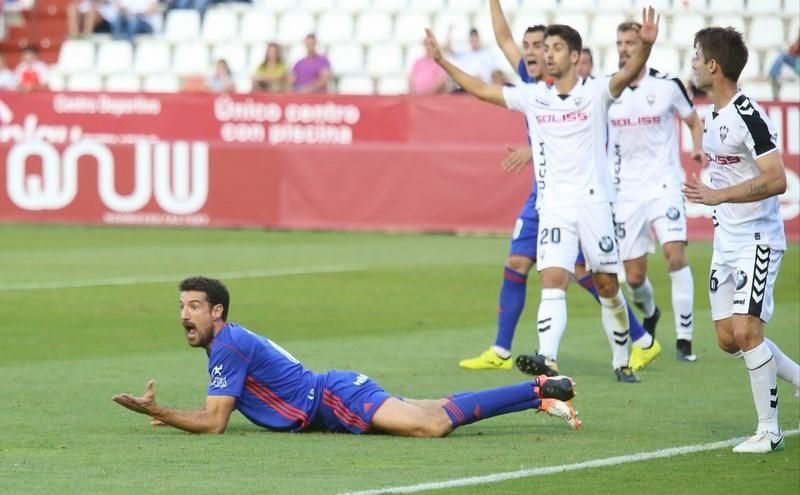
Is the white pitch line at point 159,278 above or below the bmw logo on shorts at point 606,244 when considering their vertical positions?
below

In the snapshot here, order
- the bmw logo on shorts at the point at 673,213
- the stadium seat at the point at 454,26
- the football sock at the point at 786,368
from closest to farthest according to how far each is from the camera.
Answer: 1. the football sock at the point at 786,368
2. the bmw logo on shorts at the point at 673,213
3. the stadium seat at the point at 454,26

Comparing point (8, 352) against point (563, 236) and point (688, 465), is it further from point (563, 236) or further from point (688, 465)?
point (688, 465)

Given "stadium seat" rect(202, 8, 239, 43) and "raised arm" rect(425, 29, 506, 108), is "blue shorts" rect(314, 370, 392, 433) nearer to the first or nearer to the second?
"raised arm" rect(425, 29, 506, 108)

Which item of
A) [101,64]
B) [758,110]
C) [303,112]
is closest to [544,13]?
[303,112]

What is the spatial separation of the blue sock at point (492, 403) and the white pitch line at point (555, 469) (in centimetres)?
66

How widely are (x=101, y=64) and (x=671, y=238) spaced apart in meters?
19.0

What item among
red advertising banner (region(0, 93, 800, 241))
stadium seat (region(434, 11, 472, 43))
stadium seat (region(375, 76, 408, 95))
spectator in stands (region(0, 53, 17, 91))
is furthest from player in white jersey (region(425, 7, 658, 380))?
spectator in stands (region(0, 53, 17, 91))

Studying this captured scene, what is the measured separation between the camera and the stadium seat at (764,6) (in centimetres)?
2686

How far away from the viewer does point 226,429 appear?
945cm

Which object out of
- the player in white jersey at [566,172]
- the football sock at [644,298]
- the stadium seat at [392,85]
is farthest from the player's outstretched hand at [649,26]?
the stadium seat at [392,85]

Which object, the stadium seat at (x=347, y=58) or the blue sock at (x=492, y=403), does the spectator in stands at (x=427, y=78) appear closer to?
the stadium seat at (x=347, y=58)

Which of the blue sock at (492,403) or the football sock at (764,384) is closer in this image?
the football sock at (764,384)

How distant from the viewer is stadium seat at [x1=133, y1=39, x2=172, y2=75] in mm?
30188

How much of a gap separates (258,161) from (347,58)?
4803 millimetres
